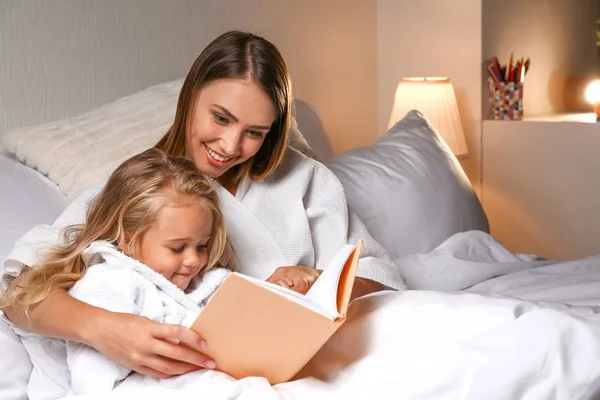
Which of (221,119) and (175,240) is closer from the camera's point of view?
(175,240)

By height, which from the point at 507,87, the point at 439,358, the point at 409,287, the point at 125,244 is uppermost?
the point at 507,87

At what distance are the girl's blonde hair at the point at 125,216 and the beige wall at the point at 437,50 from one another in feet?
5.60

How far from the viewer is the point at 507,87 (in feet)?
9.27

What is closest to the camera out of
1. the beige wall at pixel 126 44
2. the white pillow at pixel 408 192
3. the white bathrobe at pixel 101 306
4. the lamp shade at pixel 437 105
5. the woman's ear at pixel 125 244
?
the white bathrobe at pixel 101 306

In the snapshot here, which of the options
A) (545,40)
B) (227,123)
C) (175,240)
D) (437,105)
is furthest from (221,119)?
(545,40)

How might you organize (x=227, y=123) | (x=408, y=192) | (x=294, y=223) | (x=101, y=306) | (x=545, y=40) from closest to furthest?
(x=101, y=306) → (x=227, y=123) → (x=294, y=223) → (x=408, y=192) → (x=545, y=40)

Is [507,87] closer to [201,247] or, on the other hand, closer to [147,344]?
[201,247]

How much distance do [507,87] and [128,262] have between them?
6.30 feet

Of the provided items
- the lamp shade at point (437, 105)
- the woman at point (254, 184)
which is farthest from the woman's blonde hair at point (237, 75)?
the lamp shade at point (437, 105)

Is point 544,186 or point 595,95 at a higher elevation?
point 595,95

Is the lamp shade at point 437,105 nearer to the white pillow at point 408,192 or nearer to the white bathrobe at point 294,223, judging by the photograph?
the white pillow at point 408,192

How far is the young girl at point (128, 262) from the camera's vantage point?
119 centimetres

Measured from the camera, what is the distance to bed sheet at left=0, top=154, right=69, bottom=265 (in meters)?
1.45

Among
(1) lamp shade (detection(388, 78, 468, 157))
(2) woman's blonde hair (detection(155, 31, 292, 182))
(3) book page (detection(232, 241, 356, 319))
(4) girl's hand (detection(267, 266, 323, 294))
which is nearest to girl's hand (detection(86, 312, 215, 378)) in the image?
(3) book page (detection(232, 241, 356, 319))
